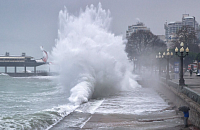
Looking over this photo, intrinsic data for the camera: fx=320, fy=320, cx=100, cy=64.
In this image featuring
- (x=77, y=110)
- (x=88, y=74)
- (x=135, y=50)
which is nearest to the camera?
(x=77, y=110)

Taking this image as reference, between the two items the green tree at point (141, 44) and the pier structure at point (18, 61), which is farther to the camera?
the pier structure at point (18, 61)

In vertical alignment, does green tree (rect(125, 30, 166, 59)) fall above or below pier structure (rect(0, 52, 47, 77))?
above

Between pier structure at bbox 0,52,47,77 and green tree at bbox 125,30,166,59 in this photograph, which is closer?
green tree at bbox 125,30,166,59

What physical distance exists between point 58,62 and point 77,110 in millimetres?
16184

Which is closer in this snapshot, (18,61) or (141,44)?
(141,44)

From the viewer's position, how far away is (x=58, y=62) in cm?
2969

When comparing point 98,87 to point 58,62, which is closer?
point 98,87

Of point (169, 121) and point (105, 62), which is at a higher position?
point (105, 62)

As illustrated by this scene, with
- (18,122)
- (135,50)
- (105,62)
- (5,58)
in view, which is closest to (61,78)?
(105,62)

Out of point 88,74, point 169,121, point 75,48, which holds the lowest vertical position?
point 169,121

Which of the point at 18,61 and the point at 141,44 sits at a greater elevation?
the point at 141,44

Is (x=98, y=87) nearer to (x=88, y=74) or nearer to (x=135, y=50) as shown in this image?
(x=88, y=74)

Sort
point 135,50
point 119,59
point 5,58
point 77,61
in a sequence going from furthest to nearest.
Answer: point 5,58
point 135,50
point 119,59
point 77,61

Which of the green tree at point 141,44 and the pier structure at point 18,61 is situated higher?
the green tree at point 141,44
